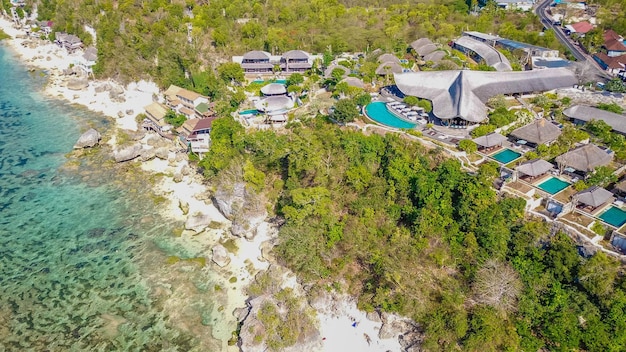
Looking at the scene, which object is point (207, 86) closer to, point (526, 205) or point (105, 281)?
point (105, 281)

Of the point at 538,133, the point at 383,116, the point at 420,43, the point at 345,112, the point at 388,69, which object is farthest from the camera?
the point at 420,43

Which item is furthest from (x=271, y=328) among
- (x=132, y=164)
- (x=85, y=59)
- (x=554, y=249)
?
(x=85, y=59)

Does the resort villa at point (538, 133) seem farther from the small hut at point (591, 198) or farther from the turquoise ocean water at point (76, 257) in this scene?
the turquoise ocean water at point (76, 257)

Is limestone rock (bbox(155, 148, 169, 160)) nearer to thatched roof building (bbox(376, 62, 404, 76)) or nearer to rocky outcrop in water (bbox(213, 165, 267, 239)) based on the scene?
rocky outcrop in water (bbox(213, 165, 267, 239))

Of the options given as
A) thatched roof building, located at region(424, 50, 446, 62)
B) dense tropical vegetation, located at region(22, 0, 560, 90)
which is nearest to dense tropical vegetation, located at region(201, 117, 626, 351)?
thatched roof building, located at region(424, 50, 446, 62)

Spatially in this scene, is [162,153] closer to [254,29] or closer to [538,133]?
[254,29]

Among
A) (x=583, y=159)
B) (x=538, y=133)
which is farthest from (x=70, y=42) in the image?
(x=583, y=159)

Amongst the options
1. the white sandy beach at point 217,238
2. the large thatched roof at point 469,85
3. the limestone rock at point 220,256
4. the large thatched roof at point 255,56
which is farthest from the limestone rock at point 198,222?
the large thatched roof at point 255,56

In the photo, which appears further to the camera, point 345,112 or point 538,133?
point 345,112
